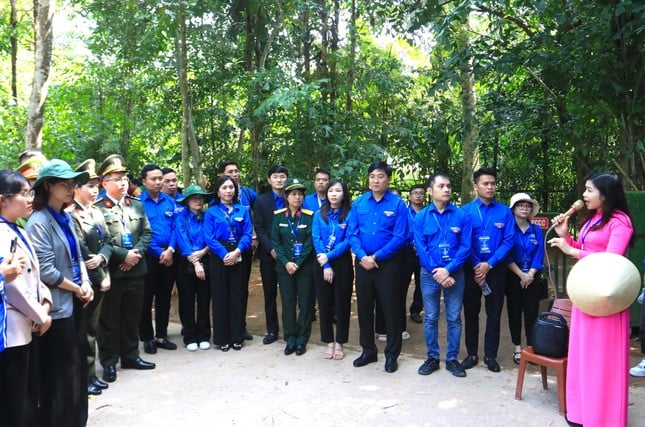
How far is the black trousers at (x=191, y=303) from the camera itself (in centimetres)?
558

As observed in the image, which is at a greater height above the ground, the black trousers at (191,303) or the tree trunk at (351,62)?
the tree trunk at (351,62)

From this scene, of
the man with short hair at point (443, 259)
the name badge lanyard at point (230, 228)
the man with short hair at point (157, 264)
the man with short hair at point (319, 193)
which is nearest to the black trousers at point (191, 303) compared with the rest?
the man with short hair at point (157, 264)

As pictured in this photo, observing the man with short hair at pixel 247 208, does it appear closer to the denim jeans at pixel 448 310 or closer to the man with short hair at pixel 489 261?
the denim jeans at pixel 448 310

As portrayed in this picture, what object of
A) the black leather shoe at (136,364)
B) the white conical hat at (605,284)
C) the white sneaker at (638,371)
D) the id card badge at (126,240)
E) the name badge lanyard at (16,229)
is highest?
the name badge lanyard at (16,229)

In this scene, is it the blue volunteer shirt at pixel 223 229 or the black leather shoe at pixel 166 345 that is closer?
the blue volunteer shirt at pixel 223 229

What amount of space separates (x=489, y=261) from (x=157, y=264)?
324cm

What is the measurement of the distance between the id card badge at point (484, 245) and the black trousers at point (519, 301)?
1.13 ft

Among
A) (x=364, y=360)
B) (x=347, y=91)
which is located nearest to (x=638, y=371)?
(x=364, y=360)

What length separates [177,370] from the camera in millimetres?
4891

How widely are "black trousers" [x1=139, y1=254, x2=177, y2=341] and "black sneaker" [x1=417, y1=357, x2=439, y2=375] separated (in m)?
2.61

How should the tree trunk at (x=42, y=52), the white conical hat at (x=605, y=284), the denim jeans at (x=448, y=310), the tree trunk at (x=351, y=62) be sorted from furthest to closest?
1. the tree trunk at (x=351, y=62)
2. the tree trunk at (x=42, y=52)
3. the denim jeans at (x=448, y=310)
4. the white conical hat at (x=605, y=284)

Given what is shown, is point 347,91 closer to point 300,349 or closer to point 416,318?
point 416,318

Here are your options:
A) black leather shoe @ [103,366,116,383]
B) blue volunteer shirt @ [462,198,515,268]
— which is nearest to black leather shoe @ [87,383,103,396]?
black leather shoe @ [103,366,116,383]

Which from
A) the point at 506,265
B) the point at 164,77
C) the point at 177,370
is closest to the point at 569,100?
the point at 506,265
